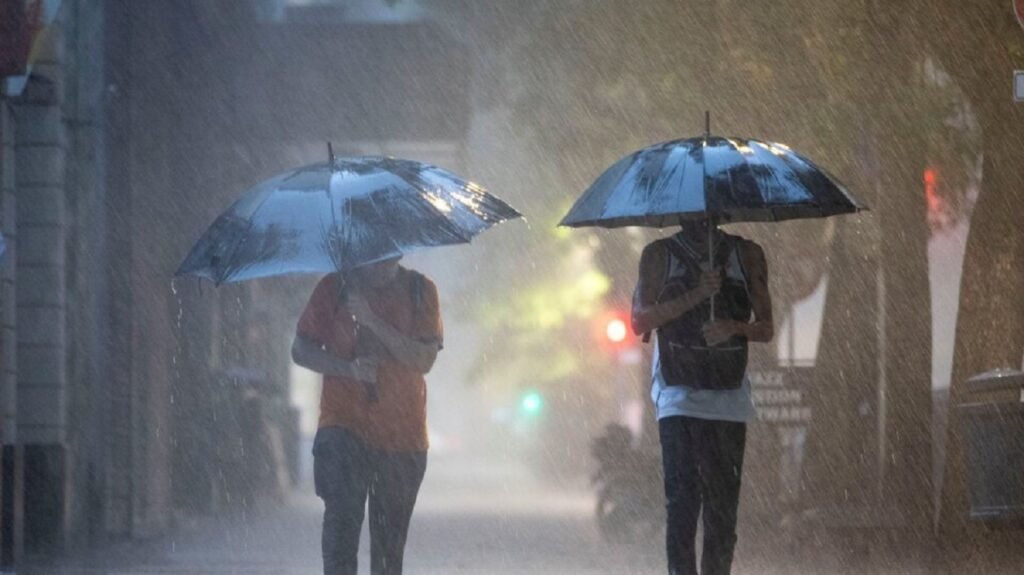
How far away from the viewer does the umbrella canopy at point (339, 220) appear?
7609 millimetres

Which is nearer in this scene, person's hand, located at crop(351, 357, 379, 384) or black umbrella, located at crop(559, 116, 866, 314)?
person's hand, located at crop(351, 357, 379, 384)

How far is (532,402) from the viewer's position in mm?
31953

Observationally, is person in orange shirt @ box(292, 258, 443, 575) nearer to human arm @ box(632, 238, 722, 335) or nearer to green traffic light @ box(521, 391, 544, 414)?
human arm @ box(632, 238, 722, 335)

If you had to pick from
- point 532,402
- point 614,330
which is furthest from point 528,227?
point 532,402

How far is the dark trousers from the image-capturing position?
772 centimetres

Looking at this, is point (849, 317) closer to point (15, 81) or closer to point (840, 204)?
point (15, 81)

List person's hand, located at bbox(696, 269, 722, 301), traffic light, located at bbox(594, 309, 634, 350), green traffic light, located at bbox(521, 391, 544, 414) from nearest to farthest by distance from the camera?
person's hand, located at bbox(696, 269, 722, 301) → traffic light, located at bbox(594, 309, 634, 350) → green traffic light, located at bbox(521, 391, 544, 414)

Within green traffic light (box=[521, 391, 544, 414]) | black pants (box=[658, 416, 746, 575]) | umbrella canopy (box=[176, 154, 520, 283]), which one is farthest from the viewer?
green traffic light (box=[521, 391, 544, 414])

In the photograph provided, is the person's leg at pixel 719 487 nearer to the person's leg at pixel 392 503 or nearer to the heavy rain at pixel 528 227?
the heavy rain at pixel 528 227

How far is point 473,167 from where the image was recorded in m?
32.1

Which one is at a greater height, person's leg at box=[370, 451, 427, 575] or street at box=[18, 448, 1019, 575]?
person's leg at box=[370, 451, 427, 575]

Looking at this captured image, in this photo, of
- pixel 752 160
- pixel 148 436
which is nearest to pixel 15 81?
pixel 148 436

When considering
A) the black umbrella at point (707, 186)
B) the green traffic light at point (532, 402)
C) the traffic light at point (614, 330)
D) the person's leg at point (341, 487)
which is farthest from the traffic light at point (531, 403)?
the person's leg at point (341, 487)

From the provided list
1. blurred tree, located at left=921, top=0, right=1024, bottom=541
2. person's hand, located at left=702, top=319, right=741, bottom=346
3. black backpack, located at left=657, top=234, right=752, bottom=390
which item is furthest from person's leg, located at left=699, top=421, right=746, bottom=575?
blurred tree, located at left=921, top=0, right=1024, bottom=541
